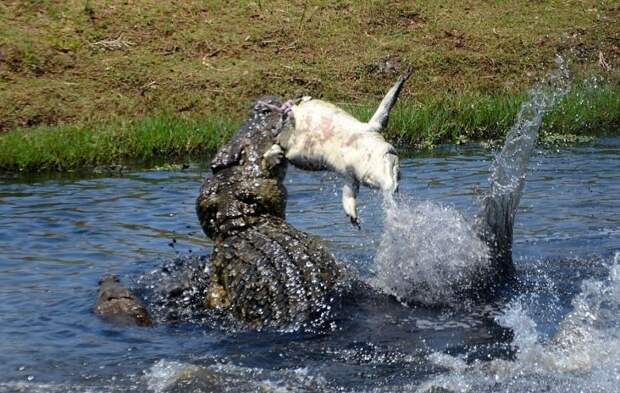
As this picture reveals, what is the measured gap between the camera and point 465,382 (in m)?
4.74

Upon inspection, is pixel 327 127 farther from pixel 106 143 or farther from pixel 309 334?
pixel 106 143

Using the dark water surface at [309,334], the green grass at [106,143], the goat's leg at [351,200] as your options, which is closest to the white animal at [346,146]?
the goat's leg at [351,200]

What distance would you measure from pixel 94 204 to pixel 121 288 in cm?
283

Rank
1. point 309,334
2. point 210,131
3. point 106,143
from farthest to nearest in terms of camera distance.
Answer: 1. point 210,131
2. point 106,143
3. point 309,334

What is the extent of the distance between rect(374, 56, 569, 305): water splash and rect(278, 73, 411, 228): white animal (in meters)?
0.88

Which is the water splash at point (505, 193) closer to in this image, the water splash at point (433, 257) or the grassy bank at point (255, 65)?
the water splash at point (433, 257)

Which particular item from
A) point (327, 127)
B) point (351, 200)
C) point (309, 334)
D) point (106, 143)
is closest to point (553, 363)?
point (351, 200)

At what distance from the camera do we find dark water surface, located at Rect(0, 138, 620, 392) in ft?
16.2

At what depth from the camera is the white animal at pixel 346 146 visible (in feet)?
15.4

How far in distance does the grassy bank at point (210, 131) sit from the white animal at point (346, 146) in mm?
5111

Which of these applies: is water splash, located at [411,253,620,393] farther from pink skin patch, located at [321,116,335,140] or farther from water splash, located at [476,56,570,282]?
pink skin patch, located at [321,116,335,140]

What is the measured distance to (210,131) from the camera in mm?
10711

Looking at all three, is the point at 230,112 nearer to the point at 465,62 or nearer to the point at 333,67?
the point at 333,67

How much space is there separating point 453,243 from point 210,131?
5099 mm
